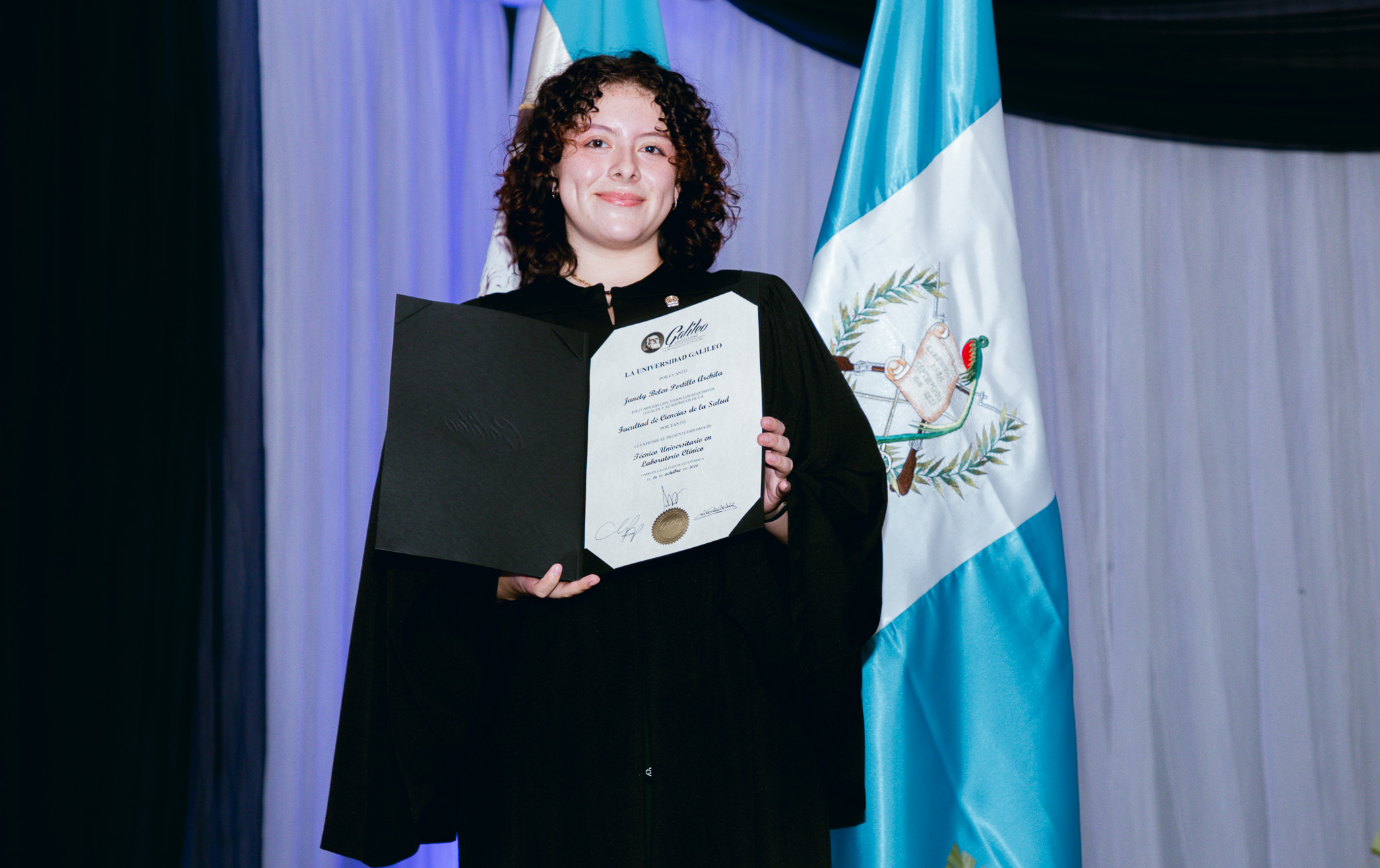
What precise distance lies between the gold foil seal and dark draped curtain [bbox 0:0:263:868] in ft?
3.64

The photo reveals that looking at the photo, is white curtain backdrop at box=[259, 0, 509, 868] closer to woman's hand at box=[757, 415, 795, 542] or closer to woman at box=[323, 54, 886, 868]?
woman at box=[323, 54, 886, 868]

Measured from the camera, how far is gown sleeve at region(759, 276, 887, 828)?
139cm

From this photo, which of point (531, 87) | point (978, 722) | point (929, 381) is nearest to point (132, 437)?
point (531, 87)

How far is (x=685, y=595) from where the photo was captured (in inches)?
55.2

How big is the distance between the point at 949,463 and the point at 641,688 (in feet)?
2.86

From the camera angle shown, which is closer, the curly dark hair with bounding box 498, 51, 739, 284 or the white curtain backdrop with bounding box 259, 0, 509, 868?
the curly dark hair with bounding box 498, 51, 739, 284

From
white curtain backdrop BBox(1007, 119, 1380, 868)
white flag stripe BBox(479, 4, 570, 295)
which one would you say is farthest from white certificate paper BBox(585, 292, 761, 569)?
white curtain backdrop BBox(1007, 119, 1380, 868)

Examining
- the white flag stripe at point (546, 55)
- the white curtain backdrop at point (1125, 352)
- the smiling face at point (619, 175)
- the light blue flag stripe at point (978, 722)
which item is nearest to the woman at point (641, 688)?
the smiling face at point (619, 175)

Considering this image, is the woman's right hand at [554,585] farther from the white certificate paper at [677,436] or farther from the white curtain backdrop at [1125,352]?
the white curtain backdrop at [1125,352]

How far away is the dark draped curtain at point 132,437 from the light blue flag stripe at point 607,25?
0.67 m

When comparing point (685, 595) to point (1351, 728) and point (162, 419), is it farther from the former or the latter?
point (1351, 728)

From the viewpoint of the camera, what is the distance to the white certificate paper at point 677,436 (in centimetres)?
124

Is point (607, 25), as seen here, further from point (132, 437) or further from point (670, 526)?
point (670, 526)
